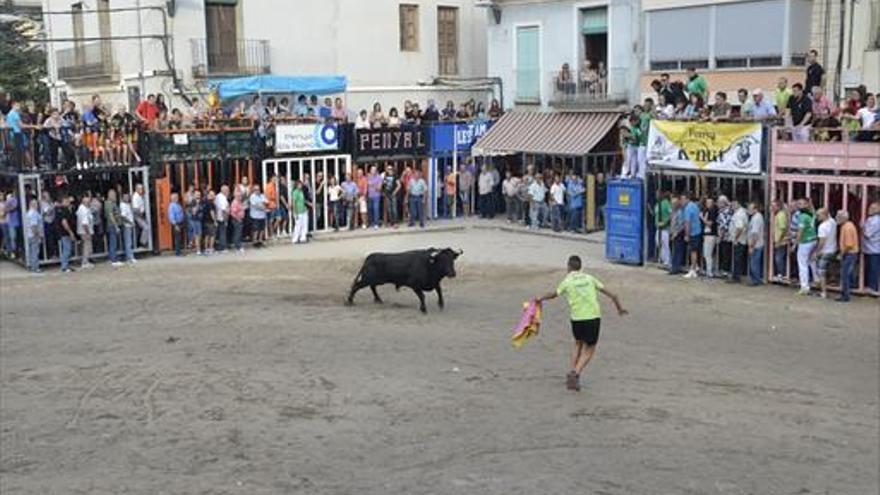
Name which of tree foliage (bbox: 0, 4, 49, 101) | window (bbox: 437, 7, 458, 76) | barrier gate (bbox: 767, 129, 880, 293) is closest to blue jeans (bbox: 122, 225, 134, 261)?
barrier gate (bbox: 767, 129, 880, 293)

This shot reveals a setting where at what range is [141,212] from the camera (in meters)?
26.6

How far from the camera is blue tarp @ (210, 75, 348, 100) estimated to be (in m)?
31.7

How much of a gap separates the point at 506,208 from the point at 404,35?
28.6ft

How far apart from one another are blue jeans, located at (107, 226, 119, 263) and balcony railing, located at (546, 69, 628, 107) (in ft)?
49.7

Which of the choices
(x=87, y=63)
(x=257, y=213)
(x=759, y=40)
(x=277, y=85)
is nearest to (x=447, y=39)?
(x=277, y=85)

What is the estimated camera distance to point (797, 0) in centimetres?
2683

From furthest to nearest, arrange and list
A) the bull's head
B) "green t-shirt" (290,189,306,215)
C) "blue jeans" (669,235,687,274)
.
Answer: "green t-shirt" (290,189,306,215) < "blue jeans" (669,235,687,274) < the bull's head

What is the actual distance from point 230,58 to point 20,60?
20814mm

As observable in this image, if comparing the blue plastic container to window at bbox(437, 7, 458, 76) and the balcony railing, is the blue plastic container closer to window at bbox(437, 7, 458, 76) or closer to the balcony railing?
the balcony railing

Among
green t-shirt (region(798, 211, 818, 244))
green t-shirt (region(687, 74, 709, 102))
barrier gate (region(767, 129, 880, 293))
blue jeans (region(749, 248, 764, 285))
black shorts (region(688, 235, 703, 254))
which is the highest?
green t-shirt (region(687, 74, 709, 102))

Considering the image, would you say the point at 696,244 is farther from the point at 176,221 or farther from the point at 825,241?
the point at 176,221

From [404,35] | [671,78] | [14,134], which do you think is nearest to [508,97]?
[404,35]

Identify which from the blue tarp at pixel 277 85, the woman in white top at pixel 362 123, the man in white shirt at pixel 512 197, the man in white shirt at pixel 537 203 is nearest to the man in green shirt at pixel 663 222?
the man in white shirt at pixel 537 203

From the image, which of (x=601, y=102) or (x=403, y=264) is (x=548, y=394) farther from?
(x=601, y=102)
